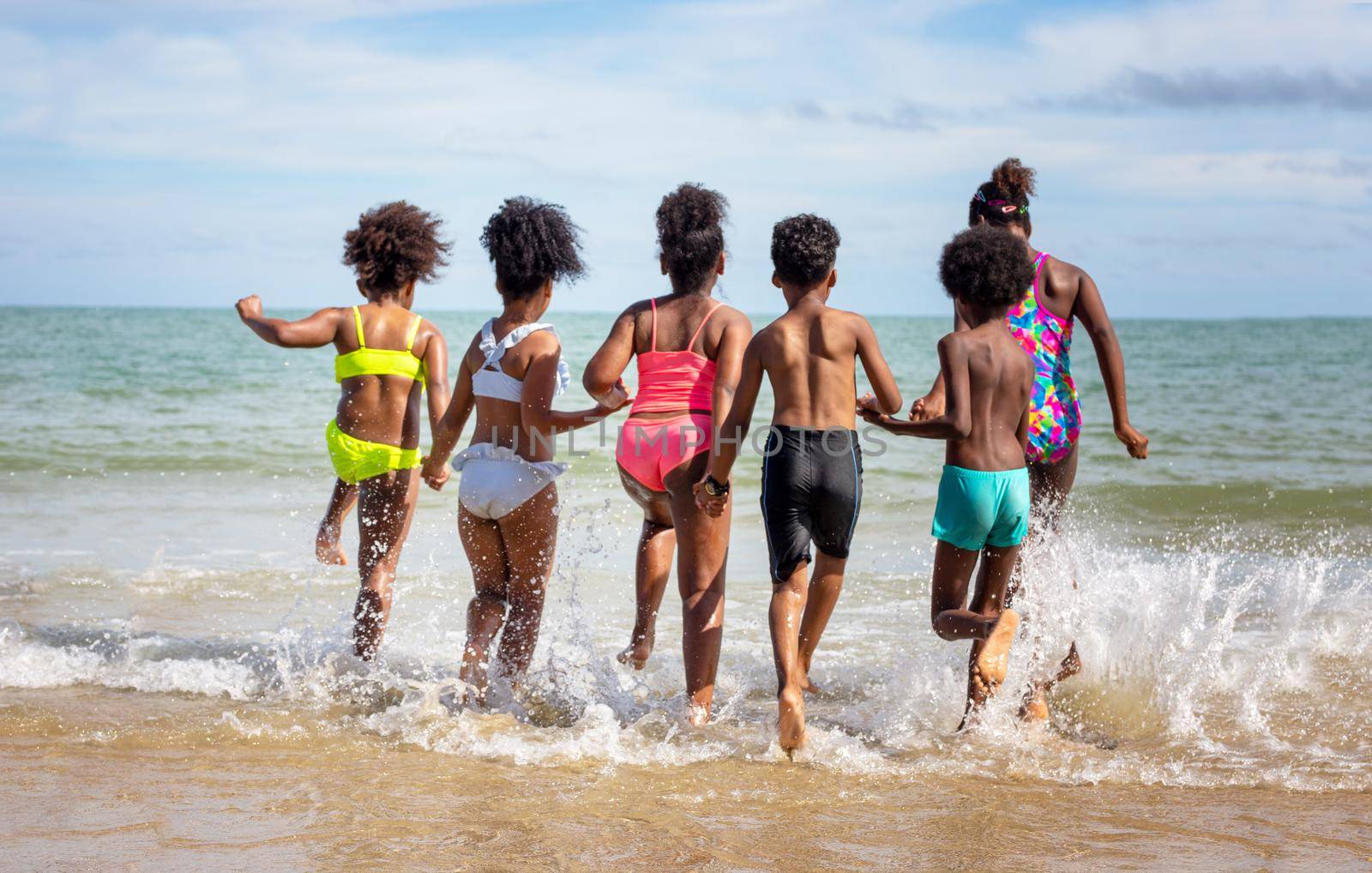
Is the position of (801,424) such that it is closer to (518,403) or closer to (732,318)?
(732,318)

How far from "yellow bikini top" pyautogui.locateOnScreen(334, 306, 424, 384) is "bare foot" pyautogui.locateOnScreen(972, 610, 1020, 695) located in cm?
271

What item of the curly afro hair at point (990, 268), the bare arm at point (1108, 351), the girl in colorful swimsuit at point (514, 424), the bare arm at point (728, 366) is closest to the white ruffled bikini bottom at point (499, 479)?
the girl in colorful swimsuit at point (514, 424)

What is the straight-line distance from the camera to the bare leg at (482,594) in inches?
182

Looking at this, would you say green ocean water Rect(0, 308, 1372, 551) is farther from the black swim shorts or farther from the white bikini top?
the white bikini top

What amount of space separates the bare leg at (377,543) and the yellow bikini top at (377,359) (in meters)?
0.45

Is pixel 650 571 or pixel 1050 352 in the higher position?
pixel 1050 352

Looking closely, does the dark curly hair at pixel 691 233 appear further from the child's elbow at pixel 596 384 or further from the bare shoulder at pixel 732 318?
the child's elbow at pixel 596 384

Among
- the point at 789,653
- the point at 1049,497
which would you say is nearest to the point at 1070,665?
the point at 1049,497

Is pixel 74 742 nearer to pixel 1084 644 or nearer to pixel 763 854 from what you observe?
pixel 763 854

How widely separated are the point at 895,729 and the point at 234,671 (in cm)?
293

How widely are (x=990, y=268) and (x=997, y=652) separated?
139 centimetres

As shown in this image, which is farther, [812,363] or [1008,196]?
[1008,196]

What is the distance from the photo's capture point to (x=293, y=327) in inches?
189

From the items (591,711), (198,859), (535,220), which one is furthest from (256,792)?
(535,220)
